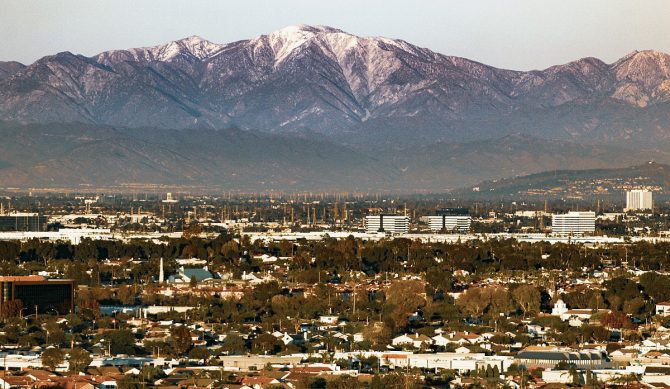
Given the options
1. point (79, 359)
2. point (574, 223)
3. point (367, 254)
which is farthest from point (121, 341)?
point (574, 223)

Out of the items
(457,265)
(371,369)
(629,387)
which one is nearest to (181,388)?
(371,369)

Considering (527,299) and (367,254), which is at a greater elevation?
(367,254)

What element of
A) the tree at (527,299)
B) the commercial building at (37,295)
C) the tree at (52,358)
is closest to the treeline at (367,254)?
the tree at (527,299)

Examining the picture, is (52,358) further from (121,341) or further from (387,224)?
(387,224)

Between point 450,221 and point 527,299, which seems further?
point 450,221

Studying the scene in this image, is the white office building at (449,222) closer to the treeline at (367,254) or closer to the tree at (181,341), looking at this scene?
the treeline at (367,254)
